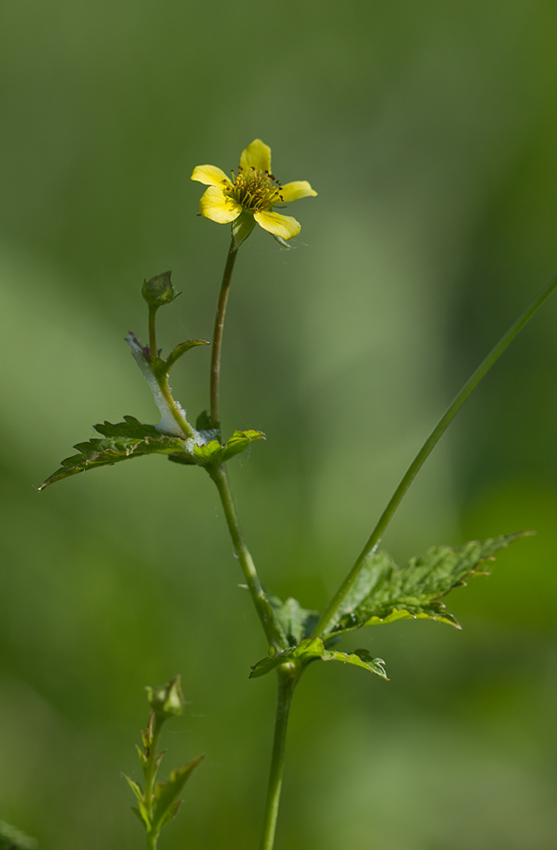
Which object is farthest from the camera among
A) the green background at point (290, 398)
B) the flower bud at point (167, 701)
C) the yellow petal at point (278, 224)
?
the green background at point (290, 398)

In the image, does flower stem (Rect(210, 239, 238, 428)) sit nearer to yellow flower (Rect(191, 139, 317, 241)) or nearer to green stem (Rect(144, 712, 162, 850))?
yellow flower (Rect(191, 139, 317, 241))

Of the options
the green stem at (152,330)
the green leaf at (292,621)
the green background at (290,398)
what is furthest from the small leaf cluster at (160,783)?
the green background at (290,398)

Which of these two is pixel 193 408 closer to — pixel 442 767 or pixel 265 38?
pixel 442 767

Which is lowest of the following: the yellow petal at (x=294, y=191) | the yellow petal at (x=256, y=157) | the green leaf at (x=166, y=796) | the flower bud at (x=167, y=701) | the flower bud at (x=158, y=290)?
the green leaf at (x=166, y=796)

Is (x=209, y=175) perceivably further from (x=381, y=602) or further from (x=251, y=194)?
(x=381, y=602)

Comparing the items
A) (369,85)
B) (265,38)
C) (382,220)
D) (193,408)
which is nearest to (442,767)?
(193,408)

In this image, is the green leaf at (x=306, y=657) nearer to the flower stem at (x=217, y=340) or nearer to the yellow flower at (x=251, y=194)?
the flower stem at (x=217, y=340)
